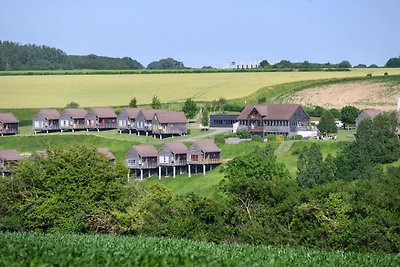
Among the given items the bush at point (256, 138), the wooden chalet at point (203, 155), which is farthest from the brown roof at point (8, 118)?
the bush at point (256, 138)

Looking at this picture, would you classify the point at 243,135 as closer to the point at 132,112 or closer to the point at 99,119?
the point at 132,112

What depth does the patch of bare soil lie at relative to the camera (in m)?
115

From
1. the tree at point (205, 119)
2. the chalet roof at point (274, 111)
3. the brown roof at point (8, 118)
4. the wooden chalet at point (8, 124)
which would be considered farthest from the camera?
the brown roof at point (8, 118)

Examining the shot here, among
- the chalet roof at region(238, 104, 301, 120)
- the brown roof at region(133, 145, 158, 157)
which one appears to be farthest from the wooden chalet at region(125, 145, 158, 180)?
the chalet roof at region(238, 104, 301, 120)

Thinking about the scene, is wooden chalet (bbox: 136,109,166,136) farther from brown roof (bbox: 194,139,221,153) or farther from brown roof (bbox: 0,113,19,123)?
brown roof (bbox: 194,139,221,153)

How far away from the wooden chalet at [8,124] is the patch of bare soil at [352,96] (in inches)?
1403

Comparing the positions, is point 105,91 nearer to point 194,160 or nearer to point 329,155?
point 194,160

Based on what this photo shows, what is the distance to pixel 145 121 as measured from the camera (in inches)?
4065

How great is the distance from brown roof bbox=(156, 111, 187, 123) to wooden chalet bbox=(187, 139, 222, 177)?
1365 centimetres

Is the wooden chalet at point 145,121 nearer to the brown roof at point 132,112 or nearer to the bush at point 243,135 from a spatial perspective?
the brown roof at point 132,112

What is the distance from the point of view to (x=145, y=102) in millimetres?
124125

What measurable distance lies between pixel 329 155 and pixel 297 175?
5929mm

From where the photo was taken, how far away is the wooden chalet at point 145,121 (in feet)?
337

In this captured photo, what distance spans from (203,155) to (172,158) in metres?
3.08
